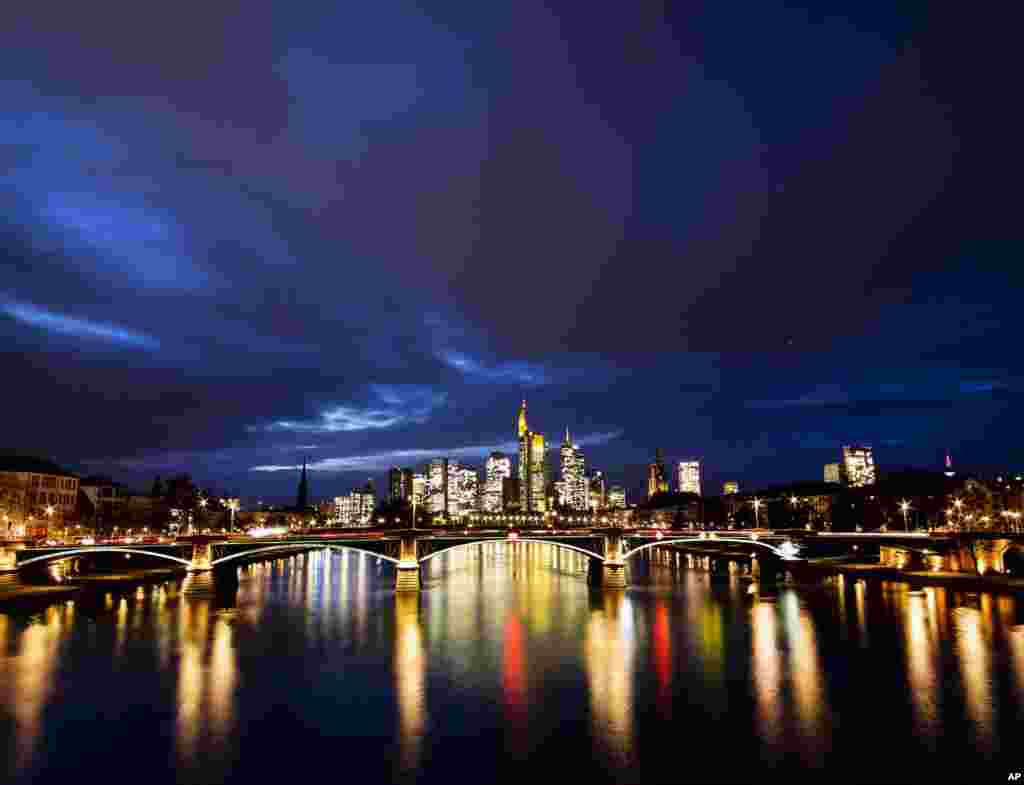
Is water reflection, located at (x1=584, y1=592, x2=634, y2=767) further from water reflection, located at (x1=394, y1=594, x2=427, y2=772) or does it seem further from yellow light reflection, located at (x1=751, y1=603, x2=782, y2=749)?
water reflection, located at (x1=394, y1=594, x2=427, y2=772)

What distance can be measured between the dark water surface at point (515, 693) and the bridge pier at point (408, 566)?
1313 cm

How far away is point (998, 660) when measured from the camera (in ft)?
153

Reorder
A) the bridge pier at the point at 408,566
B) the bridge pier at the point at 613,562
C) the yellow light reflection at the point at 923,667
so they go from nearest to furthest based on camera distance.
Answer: the yellow light reflection at the point at 923,667, the bridge pier at the point at 408,566, the bridge pier at the point at 613,562

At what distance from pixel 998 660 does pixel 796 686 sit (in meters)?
15.5

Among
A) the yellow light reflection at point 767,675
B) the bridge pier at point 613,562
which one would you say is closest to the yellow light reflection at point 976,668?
the yellow light reflection at point 767,675

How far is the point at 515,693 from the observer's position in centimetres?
4147

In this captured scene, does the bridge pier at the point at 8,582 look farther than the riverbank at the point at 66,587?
Yes

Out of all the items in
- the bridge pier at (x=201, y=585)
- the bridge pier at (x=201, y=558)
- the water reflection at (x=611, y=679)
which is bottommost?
the water reflection at (x=611, y=679)

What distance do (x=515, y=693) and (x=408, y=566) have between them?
51.0 m

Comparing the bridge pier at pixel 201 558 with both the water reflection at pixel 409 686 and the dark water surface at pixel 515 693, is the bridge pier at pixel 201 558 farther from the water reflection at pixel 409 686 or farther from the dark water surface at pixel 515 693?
the water reflection at pixel 409 686

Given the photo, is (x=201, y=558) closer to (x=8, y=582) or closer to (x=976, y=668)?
(x=8, y=582)

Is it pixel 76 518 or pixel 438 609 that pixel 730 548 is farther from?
pixel 76 518

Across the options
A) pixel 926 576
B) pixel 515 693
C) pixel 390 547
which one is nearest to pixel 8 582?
pixel 390 547

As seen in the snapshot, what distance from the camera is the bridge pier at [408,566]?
8931 cm
